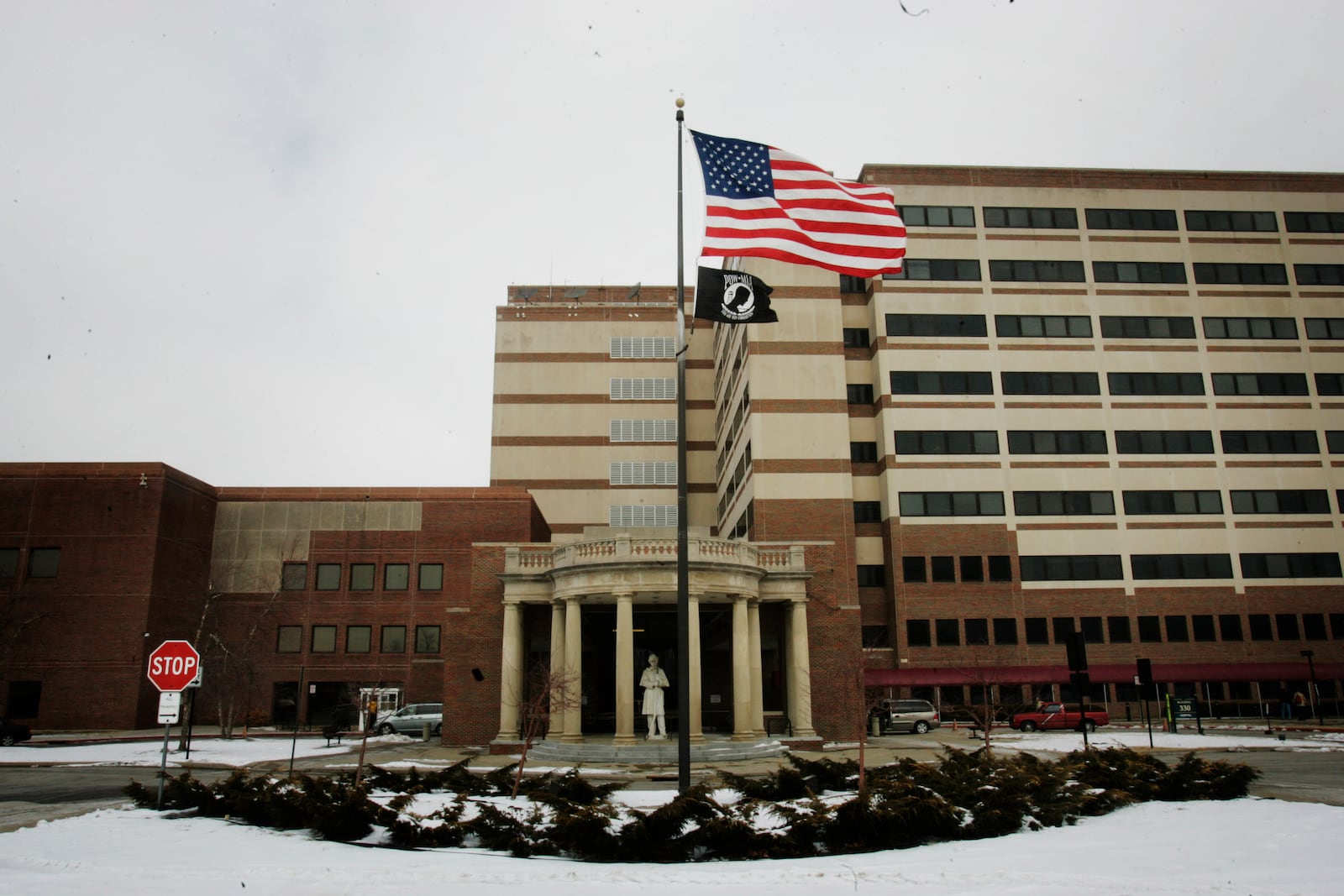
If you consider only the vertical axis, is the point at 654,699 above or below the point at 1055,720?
above

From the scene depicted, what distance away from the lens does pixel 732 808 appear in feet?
42.8

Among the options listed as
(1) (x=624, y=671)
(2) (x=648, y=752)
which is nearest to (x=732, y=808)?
(2) (x=648, y=752)

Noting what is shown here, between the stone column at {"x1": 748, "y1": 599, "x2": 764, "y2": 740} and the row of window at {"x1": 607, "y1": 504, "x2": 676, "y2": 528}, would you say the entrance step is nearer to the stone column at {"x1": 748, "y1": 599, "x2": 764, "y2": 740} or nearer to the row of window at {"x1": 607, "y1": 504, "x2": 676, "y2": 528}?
the stone column at {"x1": 748, "y1": 599, "x2": 764, "y2": 740}

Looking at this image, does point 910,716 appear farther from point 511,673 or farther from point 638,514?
point 638,514

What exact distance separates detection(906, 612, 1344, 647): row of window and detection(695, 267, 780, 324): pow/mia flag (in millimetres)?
38454

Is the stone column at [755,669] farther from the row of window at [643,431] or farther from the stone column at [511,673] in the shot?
the row of window at [643,431]

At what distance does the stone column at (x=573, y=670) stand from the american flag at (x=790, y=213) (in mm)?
17530

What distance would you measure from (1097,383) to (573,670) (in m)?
40.4

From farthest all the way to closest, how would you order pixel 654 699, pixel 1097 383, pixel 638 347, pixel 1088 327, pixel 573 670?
pixel 638 347 < pixel 1088 327 < pixel 1097 383 < pixel 573 670 < pixel 654 699

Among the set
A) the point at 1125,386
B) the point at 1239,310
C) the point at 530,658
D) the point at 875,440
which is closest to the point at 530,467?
the point at 875,440

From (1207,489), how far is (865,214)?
47169 millimetres

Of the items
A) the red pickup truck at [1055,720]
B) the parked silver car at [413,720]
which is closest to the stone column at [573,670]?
the parked silver car at [413,720]

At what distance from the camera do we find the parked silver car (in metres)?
41.7

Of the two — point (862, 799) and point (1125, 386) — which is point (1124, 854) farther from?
point (1125, 386)
